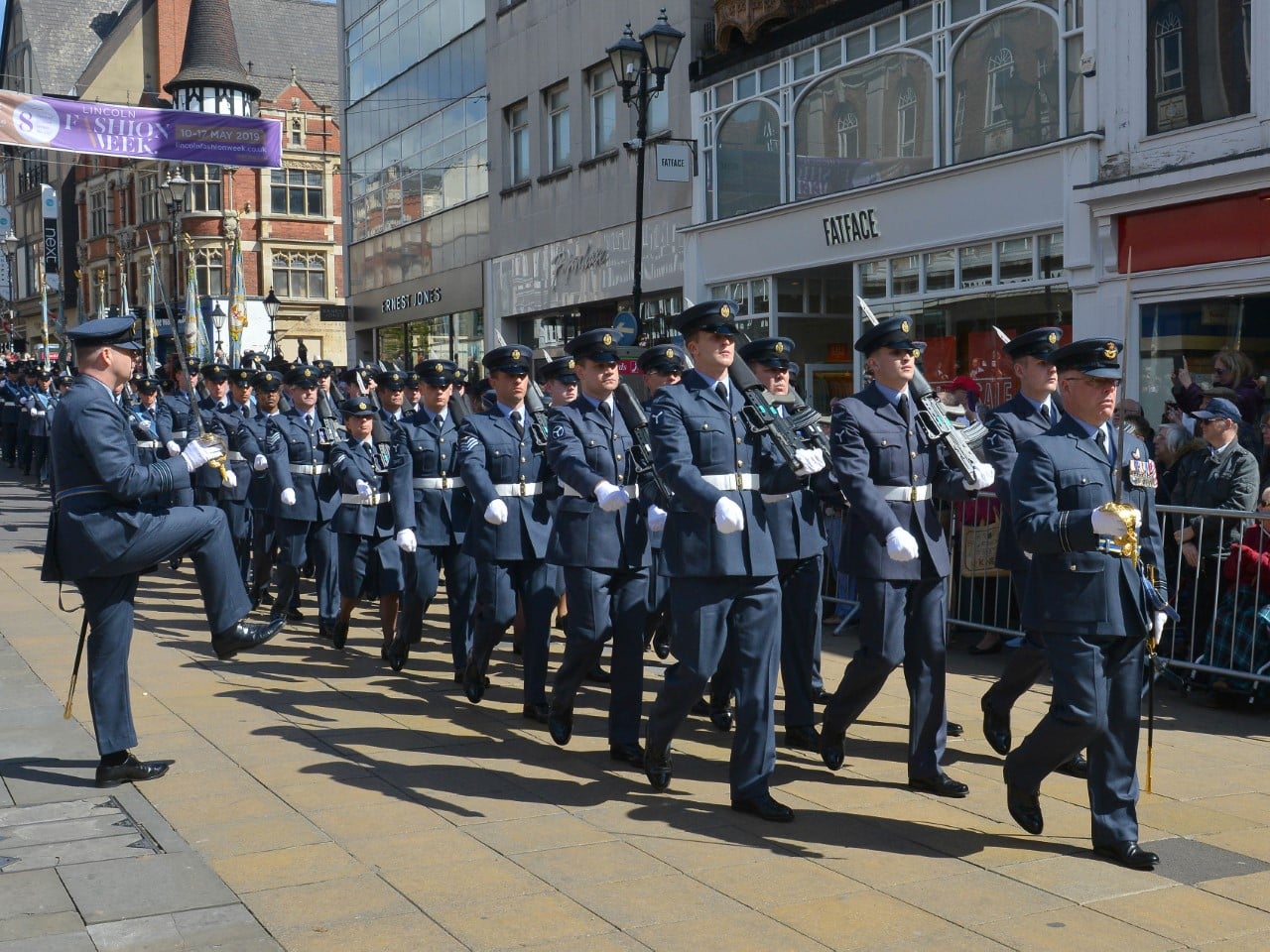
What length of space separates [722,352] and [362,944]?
282 cm

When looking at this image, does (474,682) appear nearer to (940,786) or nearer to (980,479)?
(940,786)

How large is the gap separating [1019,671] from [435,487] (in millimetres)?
4007

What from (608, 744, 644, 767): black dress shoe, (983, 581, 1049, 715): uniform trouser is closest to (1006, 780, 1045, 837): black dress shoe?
(983, 581, 1049, 715): uniform trouser

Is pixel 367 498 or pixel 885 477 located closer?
pixel 885 477

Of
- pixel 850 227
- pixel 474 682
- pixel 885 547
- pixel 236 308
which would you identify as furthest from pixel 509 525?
pixel 236 308

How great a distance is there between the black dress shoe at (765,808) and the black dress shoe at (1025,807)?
859 millimetres

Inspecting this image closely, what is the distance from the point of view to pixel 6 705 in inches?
320

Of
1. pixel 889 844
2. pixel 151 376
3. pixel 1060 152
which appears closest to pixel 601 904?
pixel 889 844

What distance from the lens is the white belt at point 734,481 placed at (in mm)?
6027

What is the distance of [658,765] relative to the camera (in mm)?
6230

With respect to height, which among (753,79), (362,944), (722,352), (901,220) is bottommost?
(362,944)

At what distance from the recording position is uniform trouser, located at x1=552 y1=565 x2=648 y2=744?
691 centimetres

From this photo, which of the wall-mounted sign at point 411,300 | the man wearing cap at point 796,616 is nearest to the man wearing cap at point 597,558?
the man wearing cap at point 796,616

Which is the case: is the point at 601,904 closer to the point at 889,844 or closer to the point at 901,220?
the point at 889,844
